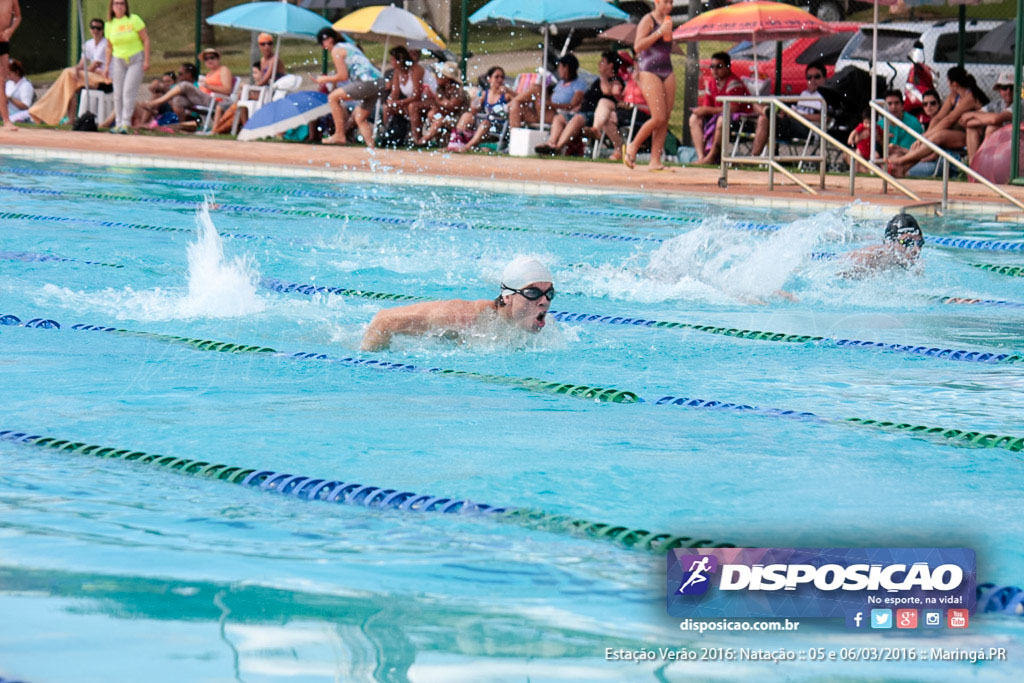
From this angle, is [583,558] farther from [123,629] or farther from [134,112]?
[134,112]

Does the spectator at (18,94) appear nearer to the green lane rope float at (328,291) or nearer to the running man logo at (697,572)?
the green lane rope float at (328,291)

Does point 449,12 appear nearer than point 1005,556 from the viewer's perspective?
No

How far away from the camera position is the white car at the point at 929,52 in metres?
16.0

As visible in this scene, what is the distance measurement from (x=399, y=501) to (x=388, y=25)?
13152 millimetres

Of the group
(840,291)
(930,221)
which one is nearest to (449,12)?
(930,221)

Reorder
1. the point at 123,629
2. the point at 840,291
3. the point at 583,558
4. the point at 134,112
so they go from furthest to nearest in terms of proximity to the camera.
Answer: the point at 134,112
the point at 840,291
the point at 583,558
the point at 123,629

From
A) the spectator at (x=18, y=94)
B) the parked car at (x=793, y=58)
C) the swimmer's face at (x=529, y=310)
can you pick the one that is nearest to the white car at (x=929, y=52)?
the parked car at (x=793, y=58)

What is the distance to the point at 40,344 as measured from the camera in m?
5.77

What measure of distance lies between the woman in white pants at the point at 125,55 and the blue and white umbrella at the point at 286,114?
53.4 inches

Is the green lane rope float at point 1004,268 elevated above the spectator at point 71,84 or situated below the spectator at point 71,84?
below

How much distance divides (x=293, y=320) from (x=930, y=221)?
5305 mm

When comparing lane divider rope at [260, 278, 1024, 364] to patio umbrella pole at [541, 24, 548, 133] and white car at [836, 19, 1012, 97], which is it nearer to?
patio umbrella pole at [541, 24, 548, 133]

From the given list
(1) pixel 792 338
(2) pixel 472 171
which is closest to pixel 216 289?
(1) pixel 792 338

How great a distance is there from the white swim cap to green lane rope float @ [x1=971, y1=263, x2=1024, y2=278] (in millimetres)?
3942
